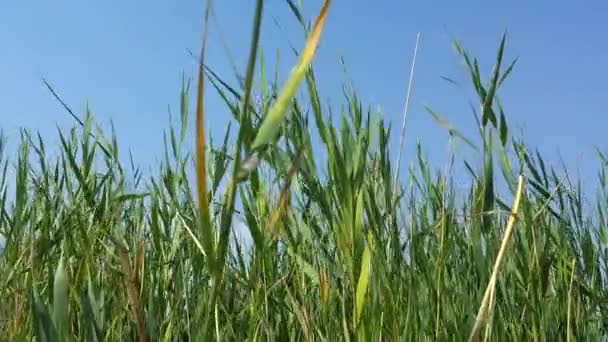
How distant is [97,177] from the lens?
2.37m

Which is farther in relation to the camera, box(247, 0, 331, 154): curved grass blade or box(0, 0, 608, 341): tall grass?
box(0, 0, 608, 341): tall grass

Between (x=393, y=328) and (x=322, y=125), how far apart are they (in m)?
0.33

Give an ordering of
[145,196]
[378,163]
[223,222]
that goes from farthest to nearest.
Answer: [145,196], [378,163], [223,222]

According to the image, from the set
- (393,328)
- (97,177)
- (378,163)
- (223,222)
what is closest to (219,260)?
(223,222)

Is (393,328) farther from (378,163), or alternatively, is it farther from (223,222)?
(223,222)

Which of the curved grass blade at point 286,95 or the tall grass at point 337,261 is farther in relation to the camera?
the tall grass at point 337,261

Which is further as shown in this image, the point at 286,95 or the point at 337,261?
the point at 337,261

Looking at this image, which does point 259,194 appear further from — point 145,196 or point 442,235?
point 442,235

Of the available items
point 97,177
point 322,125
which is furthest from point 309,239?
point 97,177

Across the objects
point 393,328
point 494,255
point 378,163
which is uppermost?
point 378,163

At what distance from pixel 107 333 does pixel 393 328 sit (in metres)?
0.53

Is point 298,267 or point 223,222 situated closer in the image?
point 223,222

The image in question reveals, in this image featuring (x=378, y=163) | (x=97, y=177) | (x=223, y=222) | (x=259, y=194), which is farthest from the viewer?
(x=97, y=177)

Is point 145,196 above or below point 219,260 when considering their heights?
above
